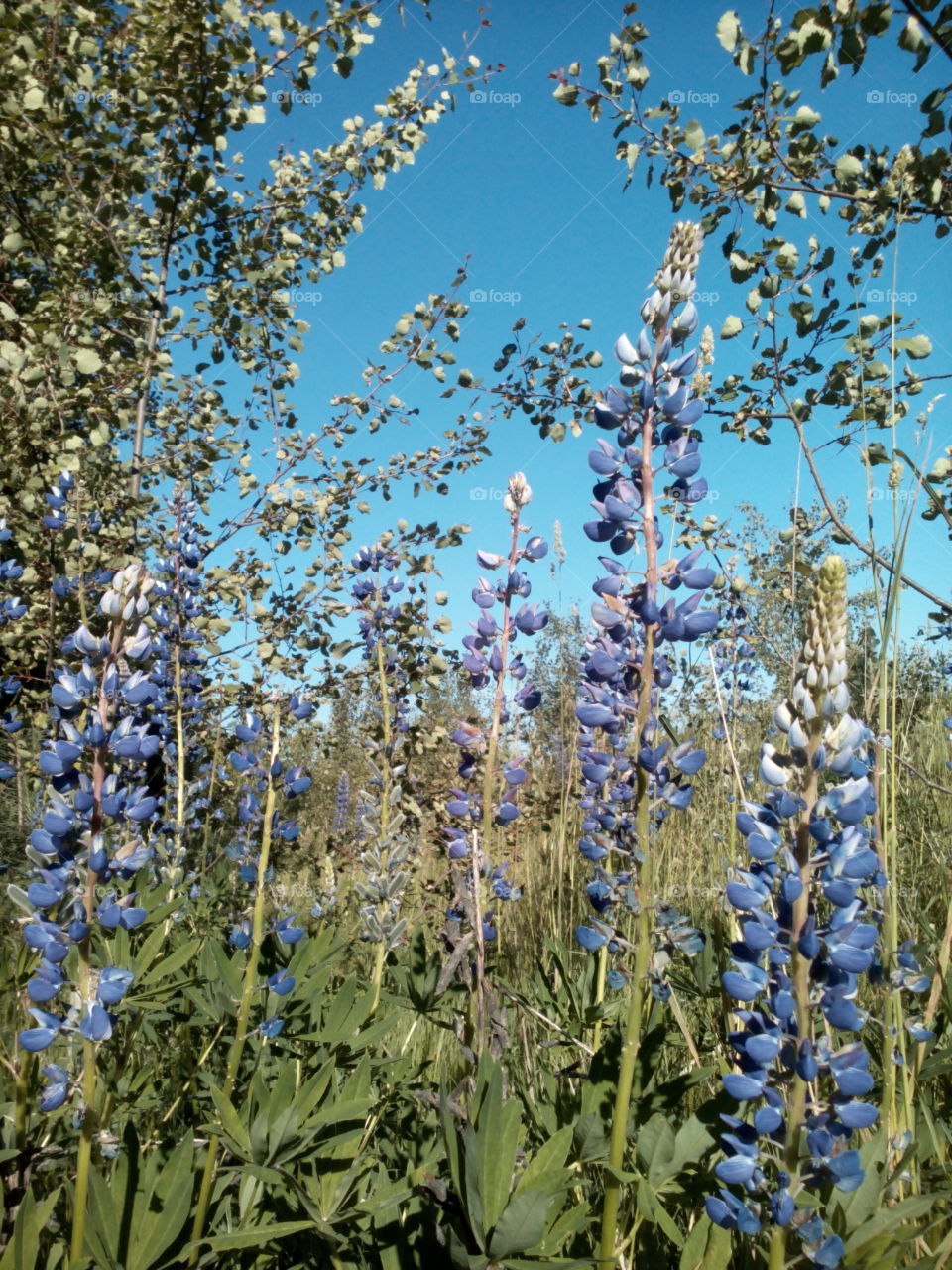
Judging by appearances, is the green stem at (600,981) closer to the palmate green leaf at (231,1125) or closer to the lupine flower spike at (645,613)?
the lupine flower spike at (645,613)

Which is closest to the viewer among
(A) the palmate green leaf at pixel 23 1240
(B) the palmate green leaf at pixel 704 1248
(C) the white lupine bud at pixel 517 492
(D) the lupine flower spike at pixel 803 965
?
(D) the lupine flower spike at pixel 803 965

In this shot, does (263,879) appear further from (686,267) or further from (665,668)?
(686,267)

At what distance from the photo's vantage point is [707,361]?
2.94 meters

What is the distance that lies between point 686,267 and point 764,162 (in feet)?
4.52

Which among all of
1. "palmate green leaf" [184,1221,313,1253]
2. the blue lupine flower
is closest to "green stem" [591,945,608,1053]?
the blue lupine flower

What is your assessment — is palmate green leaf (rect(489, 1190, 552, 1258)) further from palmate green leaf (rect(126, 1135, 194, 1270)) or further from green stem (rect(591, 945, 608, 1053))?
green stem (rect(591, 945, 608, 1053))

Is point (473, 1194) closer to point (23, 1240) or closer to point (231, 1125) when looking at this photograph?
point (231, 1125)

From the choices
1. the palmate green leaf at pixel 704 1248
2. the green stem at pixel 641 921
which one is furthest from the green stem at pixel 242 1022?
the palmate green leaf at pixel 704 1248

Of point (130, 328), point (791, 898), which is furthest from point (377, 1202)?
point (130, 328)

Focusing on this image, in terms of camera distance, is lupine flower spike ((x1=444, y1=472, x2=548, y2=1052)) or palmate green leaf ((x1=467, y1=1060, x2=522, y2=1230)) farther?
lupine flower spike ((x1=444, y1=472, x2=548, y2=1052))

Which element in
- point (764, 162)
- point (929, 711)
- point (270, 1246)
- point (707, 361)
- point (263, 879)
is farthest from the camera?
point (929, 711)

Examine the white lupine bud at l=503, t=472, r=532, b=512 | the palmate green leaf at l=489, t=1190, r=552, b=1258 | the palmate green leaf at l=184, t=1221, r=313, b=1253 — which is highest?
the white lupine bud at l=503, t=472, r=532, b=512

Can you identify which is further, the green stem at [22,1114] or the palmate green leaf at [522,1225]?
the green stem at [22,1114]

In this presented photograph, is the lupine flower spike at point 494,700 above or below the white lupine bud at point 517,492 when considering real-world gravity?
below
